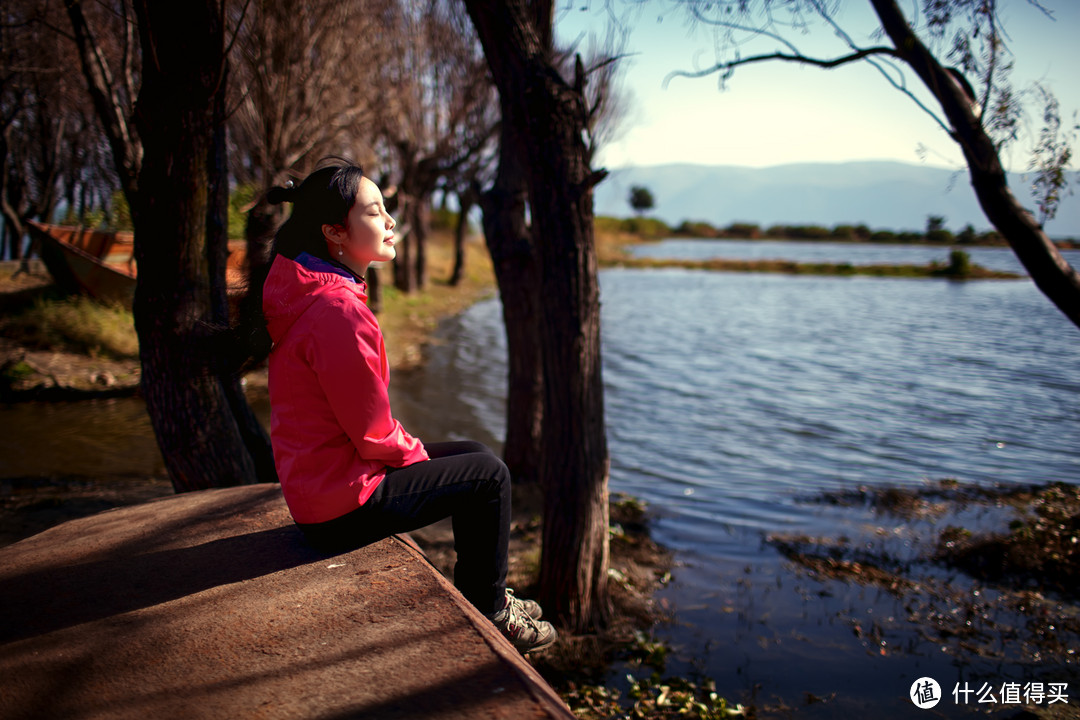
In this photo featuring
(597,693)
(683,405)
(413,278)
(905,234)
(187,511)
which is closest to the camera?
(187,511)

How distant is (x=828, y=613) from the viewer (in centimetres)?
456

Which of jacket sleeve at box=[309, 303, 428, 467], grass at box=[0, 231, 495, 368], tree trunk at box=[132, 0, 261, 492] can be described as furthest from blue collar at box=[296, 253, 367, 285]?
grass at box=[0, 231, 495, 368]

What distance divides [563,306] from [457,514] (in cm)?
167

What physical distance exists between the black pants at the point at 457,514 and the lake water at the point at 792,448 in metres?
2.02

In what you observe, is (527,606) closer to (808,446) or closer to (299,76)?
(808,446)

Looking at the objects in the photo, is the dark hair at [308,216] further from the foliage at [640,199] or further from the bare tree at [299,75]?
the foliage at [640,199]

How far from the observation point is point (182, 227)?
3623mm

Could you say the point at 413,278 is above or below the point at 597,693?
above

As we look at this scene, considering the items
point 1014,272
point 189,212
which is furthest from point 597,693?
point 1014,272

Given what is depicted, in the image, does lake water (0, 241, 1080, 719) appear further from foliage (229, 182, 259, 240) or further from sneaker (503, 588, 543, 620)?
foliage (229, 182, 259, 240)

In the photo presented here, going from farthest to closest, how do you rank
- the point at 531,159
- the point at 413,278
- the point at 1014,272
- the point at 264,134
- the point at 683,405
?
1. the point at 1014,272
2. the point at 413,278
3. the point at 683,405
4. the point at 264,134
5. the point at 531,159

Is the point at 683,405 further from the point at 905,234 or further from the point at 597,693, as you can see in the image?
the point at 905,234

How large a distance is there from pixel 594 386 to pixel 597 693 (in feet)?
5.40

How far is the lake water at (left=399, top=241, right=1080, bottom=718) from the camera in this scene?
13.1 feet
